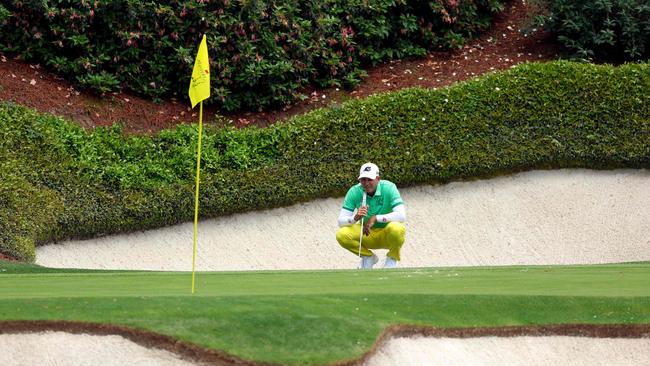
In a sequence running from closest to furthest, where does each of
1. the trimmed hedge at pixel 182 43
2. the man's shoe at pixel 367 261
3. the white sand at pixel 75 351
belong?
the white sand at pixel 75 351, the man's shoe at pixel 367 261, the trimmed hedge at pixel 182 43

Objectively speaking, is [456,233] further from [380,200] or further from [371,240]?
[380,200]

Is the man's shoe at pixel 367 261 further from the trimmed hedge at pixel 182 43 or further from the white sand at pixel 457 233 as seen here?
the trimmed hedge at pixel 182 43

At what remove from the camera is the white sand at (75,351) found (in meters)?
9.70

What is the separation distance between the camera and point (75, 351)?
388 inches

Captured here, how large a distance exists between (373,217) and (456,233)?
4.71 m

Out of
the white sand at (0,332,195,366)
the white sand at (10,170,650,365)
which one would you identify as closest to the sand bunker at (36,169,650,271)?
the white sand at (10,170,650,365)

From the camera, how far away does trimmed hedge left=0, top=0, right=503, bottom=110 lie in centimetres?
2247

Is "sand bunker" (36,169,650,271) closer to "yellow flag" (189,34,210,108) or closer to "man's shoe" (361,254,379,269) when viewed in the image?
"man's shoe" (361,254,379,269)

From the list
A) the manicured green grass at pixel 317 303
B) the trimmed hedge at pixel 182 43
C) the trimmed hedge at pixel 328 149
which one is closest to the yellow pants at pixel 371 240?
the manicured green grass at pixel 317 303

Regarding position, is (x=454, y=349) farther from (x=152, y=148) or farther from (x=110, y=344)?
(x=152, y=148)

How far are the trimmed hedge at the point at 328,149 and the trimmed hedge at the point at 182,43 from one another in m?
1.41

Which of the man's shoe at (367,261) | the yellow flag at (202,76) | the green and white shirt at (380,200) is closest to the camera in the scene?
the yellow flag at (202,76)

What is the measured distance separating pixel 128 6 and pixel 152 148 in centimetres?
264

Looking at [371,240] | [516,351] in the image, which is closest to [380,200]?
[371,240]
